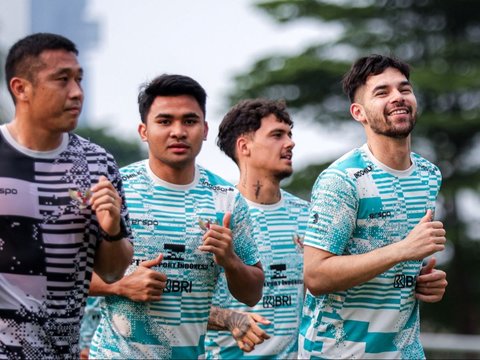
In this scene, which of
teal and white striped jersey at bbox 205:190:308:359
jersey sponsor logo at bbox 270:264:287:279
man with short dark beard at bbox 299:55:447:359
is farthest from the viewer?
jersey sponsor logo at bbox 270:264:287:279

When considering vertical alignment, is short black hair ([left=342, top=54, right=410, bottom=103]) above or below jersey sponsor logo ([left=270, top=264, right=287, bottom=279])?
above

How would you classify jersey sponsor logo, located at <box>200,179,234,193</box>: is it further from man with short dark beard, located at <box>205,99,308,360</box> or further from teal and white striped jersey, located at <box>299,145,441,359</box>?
man with short dark beard, located at <box>205,99,308,360</box>

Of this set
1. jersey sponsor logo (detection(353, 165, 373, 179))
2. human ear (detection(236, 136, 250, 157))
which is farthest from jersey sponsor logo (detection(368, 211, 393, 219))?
human ear (detection(236, 136, 250, 157))

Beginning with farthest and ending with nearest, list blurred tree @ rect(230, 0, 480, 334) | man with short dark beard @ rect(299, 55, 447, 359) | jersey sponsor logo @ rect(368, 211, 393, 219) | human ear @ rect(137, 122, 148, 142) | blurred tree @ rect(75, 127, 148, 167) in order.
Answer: blurred tree @ rect(75, 127, 148, 167)
blurred tree @ rect(230, 0, 480, 334)
human ear @ rect(137, 122, 148, 142)
jersey sponsor logo @ rect(368, 211, 393, 219)
man with short dark beard @ rect(299, 55, 447, 359)

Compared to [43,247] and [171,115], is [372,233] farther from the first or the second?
[43,247]

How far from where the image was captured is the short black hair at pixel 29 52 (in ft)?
17.0

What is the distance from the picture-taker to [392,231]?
6.32 m

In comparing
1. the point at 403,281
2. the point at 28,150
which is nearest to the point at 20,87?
the point at 28,150

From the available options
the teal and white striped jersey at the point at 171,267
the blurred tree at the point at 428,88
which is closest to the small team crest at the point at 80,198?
the teal and white striped jersey at the point at 171,267

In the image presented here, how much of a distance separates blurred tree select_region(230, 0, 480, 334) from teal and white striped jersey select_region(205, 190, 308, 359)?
15162 mm

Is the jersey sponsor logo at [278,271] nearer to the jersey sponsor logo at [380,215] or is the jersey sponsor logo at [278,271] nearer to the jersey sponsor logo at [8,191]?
the jersey sponsor logo at [380,215]

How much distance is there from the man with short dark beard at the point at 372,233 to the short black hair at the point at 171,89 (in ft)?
2.95

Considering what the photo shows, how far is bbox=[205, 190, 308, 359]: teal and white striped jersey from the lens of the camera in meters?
7.71

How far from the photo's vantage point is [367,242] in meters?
6.28
